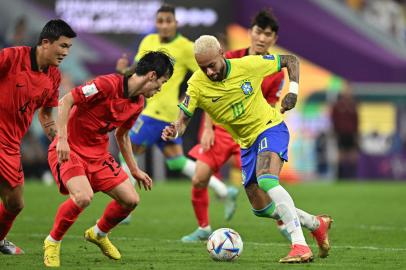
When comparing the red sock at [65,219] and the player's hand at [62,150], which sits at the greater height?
the player's hand at [62,150]

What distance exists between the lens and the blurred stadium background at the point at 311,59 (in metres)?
22.6

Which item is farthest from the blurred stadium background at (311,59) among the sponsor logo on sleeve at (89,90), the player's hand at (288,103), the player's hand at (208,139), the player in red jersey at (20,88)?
the player's hand at (288,103)

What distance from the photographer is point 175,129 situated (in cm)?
887

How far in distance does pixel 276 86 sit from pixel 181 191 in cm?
889

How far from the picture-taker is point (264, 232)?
39.3ft

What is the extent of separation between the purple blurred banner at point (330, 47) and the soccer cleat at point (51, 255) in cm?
1560

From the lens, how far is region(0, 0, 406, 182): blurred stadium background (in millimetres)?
22594

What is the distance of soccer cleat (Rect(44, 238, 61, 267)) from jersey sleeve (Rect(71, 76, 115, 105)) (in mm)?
1298

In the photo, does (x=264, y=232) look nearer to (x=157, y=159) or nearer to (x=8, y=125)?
(x=8, y=125)

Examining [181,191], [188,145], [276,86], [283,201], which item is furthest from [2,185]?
[188,145]

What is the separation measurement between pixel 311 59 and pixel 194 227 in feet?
39.0

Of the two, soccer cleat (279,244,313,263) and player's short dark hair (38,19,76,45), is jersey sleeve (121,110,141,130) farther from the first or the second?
soccer cleat (279,244,313,263)

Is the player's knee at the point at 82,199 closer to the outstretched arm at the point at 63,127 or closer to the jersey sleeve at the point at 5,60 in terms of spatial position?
the outstretched arm at the point at 63,127

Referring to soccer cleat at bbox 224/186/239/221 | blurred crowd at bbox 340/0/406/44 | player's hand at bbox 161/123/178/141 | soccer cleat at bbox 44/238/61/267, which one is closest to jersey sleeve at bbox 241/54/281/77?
player's hand at bbox 161/123/178/141
